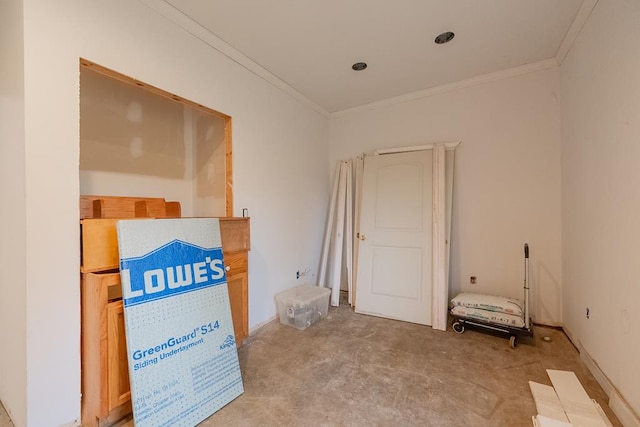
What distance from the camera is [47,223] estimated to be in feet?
4.72

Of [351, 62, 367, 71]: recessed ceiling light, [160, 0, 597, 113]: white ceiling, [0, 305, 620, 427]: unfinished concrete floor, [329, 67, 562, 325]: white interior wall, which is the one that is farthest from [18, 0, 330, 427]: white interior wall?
[329, 67, 562, 325]: white interior wall

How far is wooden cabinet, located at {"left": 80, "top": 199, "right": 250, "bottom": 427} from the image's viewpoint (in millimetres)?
1521

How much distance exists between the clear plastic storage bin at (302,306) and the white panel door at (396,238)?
0.56m

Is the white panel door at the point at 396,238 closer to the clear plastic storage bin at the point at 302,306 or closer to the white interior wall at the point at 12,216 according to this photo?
the clear plastic storage bin at the point at 302,306

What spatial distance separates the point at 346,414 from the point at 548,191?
3058 mm

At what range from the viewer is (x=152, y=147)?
279 centimetres

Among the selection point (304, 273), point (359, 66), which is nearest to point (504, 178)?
point (359, 66)

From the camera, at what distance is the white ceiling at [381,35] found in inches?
82.4

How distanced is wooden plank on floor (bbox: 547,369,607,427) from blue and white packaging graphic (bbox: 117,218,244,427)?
7.11 ft

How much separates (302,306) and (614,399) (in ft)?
7.97

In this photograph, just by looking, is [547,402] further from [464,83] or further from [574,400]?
[464,83]

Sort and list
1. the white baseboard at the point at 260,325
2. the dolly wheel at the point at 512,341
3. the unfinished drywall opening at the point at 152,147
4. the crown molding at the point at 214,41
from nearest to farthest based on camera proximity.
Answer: the crown molding at the point at 214,41 → the unfinished drywall opening at the point at 152,147 → the dolly wheel at the point at 512,341 → the white baseboard at the point at 260,325

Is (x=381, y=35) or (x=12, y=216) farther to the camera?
(x=381, y=35)

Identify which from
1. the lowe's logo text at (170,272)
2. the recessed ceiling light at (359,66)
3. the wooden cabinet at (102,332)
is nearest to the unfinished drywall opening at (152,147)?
the lowe's logo text at (170,272)
